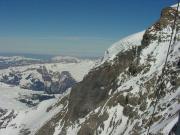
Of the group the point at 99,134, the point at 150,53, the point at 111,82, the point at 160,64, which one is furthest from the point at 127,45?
the point at 99,134

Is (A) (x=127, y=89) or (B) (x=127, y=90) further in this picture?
(A) (x=127, y=89)

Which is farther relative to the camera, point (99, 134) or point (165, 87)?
point (99, 134)

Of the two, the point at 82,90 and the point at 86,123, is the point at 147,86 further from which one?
the point at 82,90

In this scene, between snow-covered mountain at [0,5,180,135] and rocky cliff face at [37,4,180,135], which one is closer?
snow-covered mountain at [0,5,180,135]

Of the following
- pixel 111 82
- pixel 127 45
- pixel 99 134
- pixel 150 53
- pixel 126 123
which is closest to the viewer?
pixel 126 123

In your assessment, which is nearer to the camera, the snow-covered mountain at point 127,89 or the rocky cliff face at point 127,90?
the snow-covered mountain at point 127,89

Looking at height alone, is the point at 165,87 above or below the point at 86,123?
above

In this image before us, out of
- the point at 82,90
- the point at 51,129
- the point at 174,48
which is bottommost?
the point at 51,129

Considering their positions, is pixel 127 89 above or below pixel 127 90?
above
